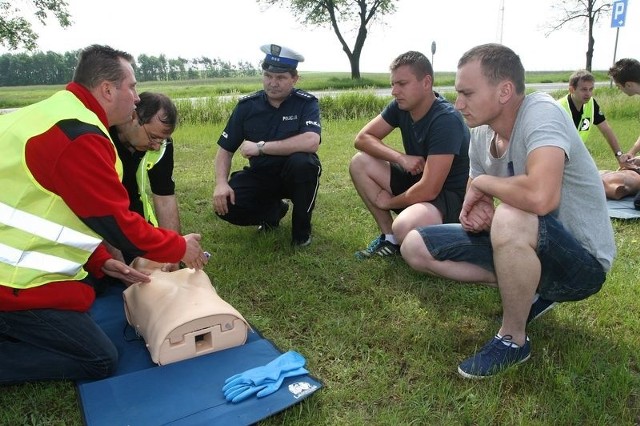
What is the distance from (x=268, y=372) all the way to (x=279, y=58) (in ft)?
8.90

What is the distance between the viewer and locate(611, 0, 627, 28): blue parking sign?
13.1 metres

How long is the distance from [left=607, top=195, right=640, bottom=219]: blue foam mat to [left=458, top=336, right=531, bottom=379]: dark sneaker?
323 centimetres

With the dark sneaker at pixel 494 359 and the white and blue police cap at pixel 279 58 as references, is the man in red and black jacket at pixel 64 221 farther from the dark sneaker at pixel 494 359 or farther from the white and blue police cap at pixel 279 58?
the white and blue police cap at pixel 279 58

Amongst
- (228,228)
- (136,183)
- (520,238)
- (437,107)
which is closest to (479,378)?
(520,238)

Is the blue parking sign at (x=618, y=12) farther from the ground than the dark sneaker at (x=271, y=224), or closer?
farther from the ground

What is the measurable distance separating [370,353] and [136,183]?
81.9 inches

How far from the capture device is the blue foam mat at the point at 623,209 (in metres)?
5.08

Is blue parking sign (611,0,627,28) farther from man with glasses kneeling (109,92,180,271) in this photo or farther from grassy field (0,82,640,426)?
man with glasses kneeling (109,92,180,271)

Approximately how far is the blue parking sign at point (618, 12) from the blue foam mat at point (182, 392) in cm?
1441

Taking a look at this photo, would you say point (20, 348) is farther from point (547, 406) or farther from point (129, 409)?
point (547, 406)

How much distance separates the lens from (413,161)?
151 inches

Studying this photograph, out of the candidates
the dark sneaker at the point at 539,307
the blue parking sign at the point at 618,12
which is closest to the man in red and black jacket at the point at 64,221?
the dark sneaker at the point at 539,307

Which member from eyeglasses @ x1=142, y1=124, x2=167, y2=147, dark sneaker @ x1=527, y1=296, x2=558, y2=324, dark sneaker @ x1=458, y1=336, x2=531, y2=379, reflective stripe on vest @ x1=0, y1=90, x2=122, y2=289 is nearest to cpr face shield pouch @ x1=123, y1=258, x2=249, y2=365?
reflective stripe on vest @ x1=0, y1=90, x2=122, y2=289

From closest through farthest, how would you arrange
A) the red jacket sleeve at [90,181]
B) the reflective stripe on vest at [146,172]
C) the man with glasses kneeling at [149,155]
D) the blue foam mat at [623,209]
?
1. the red jacket sleeve at [90,181]
2. the man with glasses kneeling at [149,155]
3. the reflective stripe on vest at [146,172]
4. the blue foam mat at [623,209]
